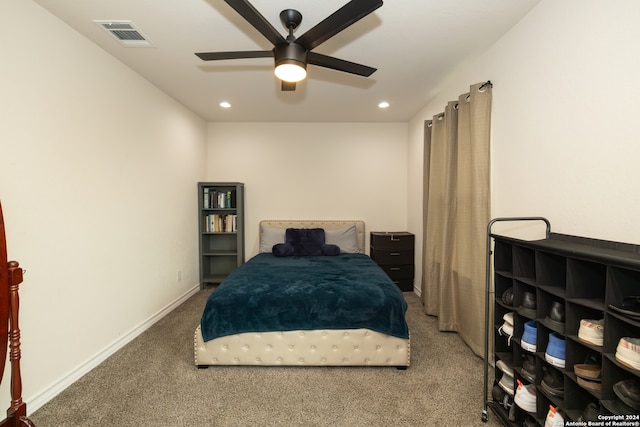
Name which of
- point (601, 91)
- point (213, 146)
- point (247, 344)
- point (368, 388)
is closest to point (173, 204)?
point (213, 146)

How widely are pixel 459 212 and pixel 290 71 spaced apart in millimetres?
1922

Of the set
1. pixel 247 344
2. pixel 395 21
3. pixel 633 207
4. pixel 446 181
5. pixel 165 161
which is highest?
pixel 395 21

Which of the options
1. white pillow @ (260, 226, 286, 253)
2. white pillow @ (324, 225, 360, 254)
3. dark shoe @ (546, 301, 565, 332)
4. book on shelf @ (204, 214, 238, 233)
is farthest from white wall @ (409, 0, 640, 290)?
book on shelf @ (204, 214, 238, 233)

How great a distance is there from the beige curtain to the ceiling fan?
1.13 metres

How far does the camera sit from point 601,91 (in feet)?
4.60

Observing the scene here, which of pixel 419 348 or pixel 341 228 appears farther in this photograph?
pixel 341 228

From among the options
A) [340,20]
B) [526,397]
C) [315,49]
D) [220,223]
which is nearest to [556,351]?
[526,397]

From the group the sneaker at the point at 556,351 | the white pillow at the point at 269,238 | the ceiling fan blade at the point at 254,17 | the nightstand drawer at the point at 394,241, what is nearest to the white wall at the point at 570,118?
the sneaker at the point at 556,351

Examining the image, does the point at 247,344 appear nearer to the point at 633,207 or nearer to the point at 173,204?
the point at 173,204

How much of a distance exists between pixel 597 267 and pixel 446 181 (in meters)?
1.64

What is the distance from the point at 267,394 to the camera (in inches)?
74.8

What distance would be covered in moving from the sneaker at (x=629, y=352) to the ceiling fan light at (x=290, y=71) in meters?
1.93

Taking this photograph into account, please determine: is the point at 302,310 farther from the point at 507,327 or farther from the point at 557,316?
the point at 557,316

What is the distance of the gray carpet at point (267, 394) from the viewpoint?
1681 millimetres
